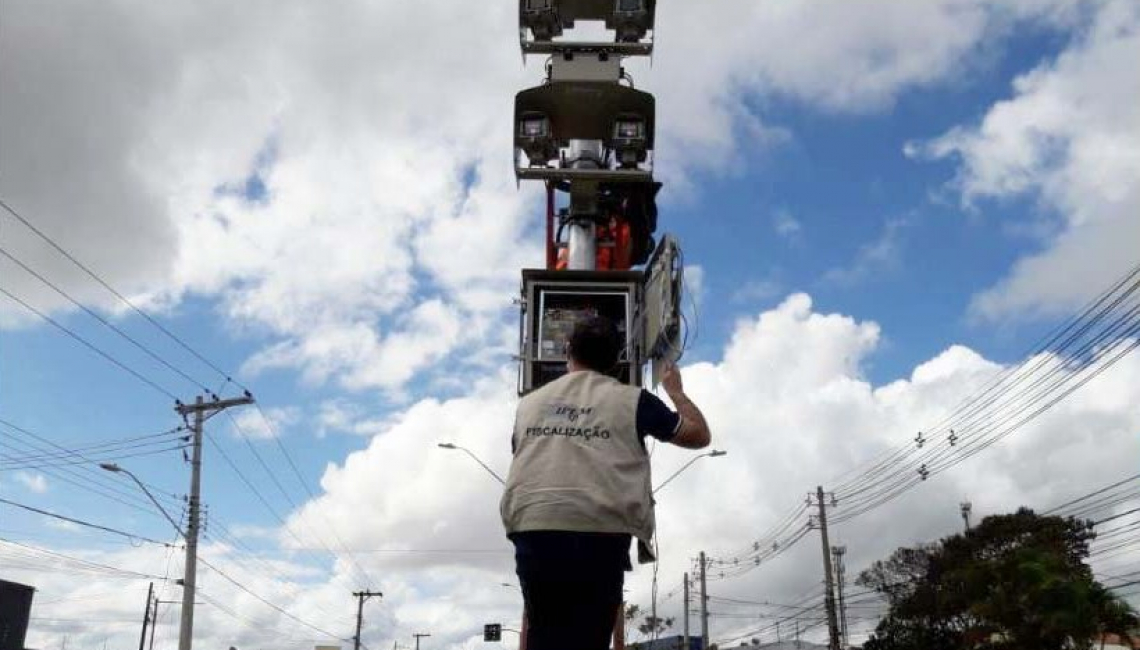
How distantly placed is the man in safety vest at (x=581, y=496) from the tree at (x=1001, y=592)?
84.3ft

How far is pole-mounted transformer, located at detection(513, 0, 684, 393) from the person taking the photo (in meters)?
8.25

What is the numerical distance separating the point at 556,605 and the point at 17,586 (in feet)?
48.1

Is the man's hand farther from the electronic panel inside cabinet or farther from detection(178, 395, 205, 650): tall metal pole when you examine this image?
detection(178, 395, 205, 650): tall metal pole

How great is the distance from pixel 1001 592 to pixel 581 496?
29.9 m

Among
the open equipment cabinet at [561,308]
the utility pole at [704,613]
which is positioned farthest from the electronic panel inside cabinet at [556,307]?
the utility pole at [704,613]

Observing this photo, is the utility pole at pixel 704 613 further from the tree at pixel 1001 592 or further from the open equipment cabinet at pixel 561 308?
the open equipment cabinet at pixel 561 308

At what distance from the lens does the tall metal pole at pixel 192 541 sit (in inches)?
987

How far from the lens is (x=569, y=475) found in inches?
106

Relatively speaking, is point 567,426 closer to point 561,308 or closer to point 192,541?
point 561,308

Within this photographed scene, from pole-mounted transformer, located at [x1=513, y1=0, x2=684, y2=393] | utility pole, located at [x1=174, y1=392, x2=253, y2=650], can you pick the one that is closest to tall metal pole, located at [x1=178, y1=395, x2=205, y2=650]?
utility pole, located at [x1=174, y1=392, x2=253, y2=650]

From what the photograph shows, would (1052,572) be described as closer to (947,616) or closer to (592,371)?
(947,616)

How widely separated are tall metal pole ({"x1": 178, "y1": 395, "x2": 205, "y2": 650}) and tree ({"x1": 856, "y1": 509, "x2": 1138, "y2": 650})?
21.9m

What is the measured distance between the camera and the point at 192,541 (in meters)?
26.4

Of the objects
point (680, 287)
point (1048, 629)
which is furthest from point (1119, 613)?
point (680, 287)
